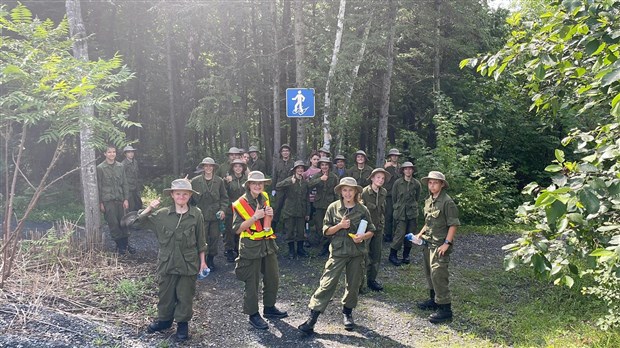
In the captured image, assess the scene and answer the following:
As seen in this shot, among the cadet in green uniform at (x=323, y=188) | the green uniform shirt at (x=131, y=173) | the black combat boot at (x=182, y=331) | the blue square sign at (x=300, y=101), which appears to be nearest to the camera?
the black combat boot at (x=182, y=331)


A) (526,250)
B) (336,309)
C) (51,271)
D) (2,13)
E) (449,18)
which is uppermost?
(449,18)

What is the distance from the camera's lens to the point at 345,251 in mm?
6215

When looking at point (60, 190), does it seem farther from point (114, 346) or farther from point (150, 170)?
point (114, 346)

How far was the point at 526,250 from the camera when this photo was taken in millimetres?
3033

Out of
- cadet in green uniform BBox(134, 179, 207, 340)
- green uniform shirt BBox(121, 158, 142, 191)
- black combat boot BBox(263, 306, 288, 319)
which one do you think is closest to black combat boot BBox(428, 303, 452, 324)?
black combat boot BBox(263, 306, 288, 319)

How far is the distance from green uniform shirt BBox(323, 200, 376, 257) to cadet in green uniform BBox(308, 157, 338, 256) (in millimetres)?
3365

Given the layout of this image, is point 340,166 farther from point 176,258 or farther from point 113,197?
point 176,258

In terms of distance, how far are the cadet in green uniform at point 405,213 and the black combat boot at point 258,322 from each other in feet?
13.0

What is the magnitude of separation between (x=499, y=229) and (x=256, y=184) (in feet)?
29.5

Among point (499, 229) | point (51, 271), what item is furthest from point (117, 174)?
point (499, 229)

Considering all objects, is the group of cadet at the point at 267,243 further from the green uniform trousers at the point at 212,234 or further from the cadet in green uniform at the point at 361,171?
the cadet in green uniform at the point at 361,171

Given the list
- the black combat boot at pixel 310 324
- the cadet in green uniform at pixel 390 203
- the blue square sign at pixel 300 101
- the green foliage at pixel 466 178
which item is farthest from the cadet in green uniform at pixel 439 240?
the green foliage at pixel 466 178

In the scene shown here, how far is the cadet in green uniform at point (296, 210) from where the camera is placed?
10.1 metres

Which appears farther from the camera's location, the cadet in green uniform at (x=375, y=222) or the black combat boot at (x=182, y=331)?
the cadet in green uniform at (x=375, y=222)
